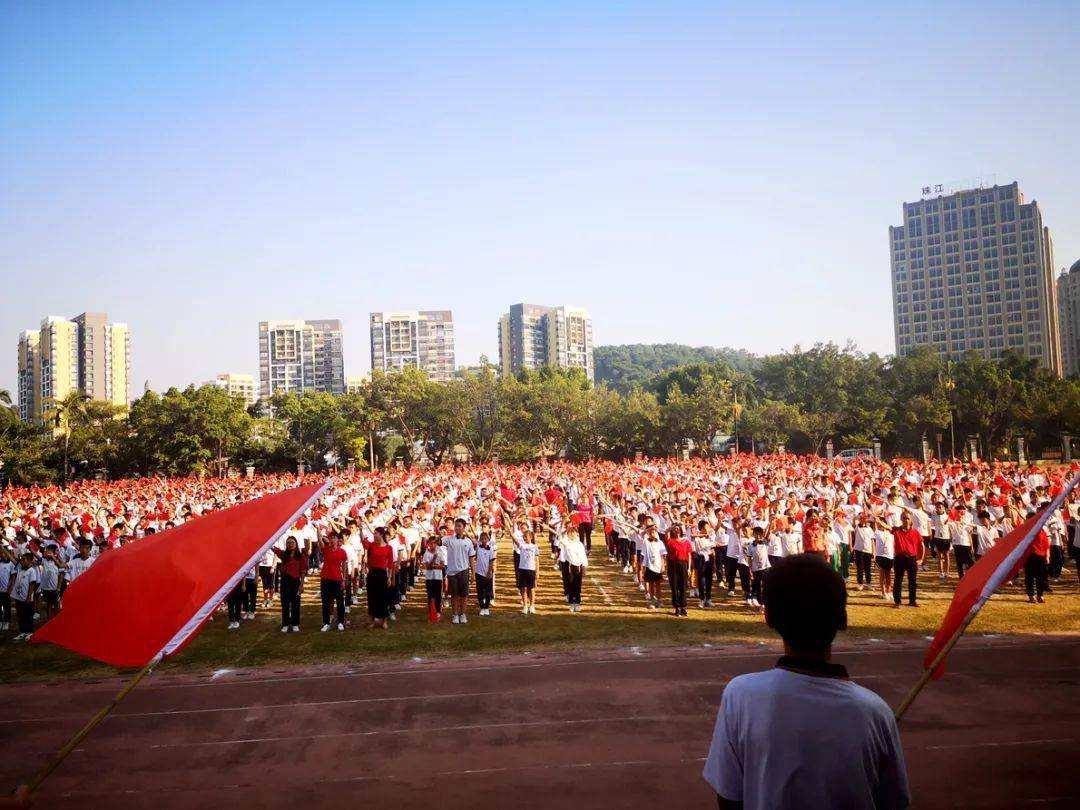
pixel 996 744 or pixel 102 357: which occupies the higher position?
pixel 102 357

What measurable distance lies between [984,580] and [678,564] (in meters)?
10.2

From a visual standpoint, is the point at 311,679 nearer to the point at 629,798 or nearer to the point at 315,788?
the point at 315,788

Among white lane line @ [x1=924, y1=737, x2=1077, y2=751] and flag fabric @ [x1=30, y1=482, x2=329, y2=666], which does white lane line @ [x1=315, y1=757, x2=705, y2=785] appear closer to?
white lane line @ [x1=924, y1=737, x2=1077, y2=751]

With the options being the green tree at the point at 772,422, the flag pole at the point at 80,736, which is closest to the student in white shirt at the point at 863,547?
the flag pole at the point at 80,736

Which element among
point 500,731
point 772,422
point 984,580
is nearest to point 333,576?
point 500,731

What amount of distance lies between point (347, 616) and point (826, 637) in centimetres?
1402

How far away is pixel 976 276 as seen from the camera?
141875 millimetres

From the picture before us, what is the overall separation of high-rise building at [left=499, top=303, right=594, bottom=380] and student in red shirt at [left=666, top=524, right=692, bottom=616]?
14396 cm

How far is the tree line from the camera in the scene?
5238 centimetres

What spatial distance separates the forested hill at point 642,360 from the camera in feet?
553

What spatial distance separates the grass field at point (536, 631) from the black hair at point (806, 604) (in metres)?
10.2

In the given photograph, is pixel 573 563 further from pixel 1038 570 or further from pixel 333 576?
pixel 1038 570

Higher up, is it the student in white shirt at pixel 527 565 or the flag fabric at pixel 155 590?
the flag fabric at pixel 155 590

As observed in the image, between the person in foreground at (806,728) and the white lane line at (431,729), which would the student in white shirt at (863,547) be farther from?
the person in foreground at (806,728)
